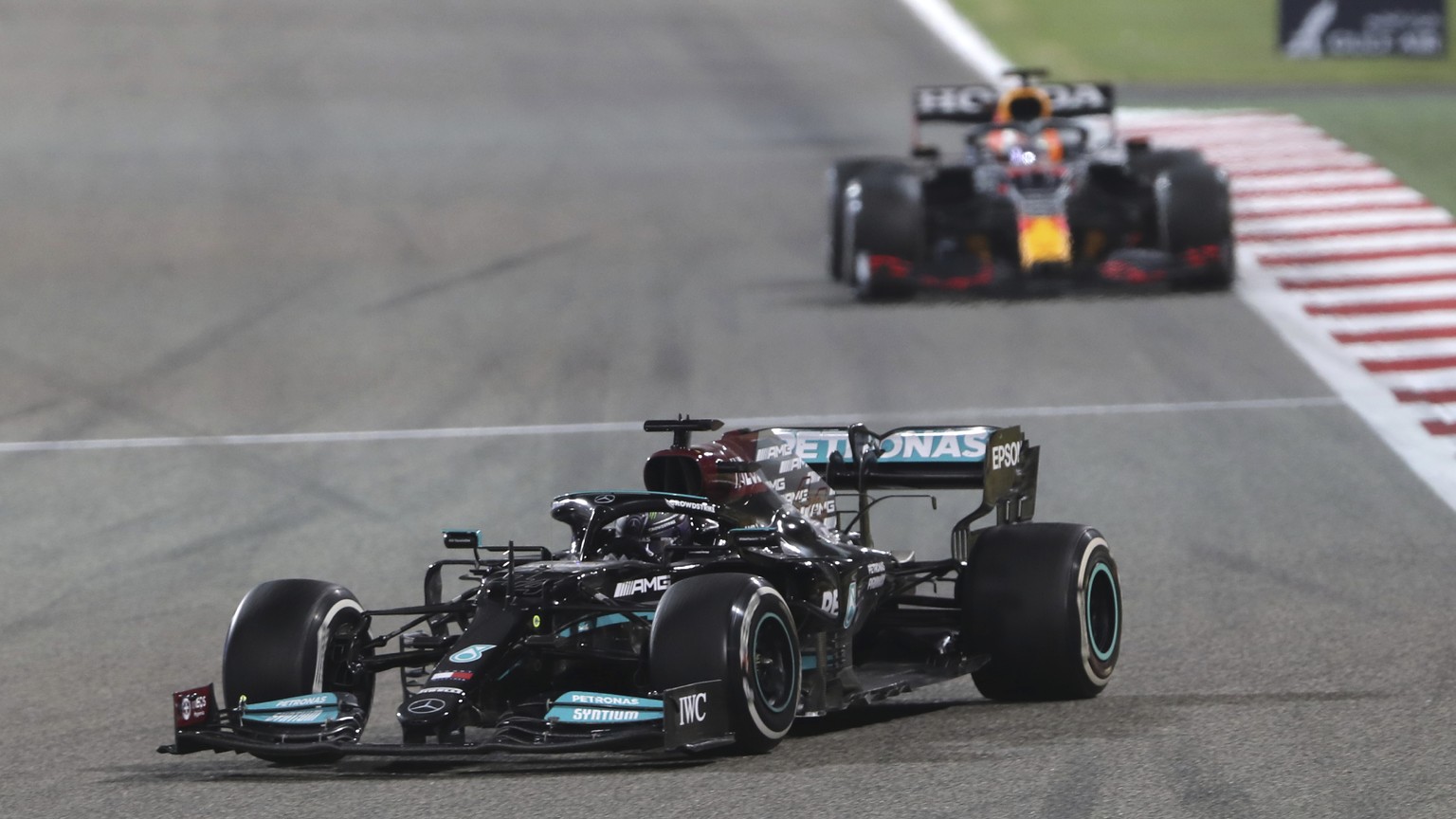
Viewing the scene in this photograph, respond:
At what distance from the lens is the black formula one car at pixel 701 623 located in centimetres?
743

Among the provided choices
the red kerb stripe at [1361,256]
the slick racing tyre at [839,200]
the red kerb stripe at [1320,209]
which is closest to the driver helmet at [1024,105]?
the slick racing tyre at [839,200]

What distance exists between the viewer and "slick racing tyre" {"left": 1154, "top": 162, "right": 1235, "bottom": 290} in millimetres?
17422

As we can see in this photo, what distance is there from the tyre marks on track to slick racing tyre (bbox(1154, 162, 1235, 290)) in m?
0.52

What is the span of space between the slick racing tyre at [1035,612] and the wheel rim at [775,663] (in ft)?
4.15

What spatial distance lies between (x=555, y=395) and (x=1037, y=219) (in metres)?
4.37

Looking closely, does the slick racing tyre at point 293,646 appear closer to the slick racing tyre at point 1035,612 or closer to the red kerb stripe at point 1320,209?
the slick racing tyre at point 1035,612

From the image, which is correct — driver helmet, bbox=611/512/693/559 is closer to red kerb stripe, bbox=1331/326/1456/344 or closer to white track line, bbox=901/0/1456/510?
white track line, bbox=901/0/1456/510

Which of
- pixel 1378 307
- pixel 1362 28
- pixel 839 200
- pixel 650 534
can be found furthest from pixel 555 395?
pixel 1362 28

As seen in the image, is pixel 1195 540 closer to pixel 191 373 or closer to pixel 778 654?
pixel 778 654

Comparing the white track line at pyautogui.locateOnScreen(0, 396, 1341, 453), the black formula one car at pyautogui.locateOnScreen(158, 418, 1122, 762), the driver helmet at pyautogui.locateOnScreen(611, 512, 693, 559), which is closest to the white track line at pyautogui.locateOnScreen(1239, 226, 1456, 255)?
the white track line at pyautogui.locateOnScreen(0, 396, 1341, 453)

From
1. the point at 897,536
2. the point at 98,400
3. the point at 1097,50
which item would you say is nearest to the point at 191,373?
the point at 98,400

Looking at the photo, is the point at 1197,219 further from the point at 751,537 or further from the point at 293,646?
the point at 293,646

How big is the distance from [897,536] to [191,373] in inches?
267

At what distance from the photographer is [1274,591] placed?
10.8 m
